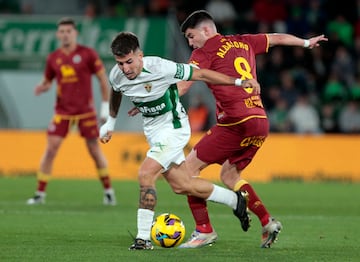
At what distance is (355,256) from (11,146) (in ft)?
41.7

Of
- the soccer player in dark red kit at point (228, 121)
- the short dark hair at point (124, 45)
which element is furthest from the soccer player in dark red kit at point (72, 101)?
the short dark hair at point (124, 45)

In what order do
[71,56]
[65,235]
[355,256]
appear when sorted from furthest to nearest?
1. [71,56]
2. [65,235]
3. [355,256]

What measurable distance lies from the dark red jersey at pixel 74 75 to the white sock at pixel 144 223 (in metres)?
5.74

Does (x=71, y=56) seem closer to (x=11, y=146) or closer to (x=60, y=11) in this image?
(x=11, y=146)

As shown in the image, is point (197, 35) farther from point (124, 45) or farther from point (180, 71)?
point (124, 45)

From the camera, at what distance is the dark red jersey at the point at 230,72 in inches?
395

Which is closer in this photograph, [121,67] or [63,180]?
[121,67]

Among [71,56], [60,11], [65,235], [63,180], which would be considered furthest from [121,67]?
[60,11]

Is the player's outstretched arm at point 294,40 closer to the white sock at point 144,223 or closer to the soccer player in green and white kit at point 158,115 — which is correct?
the soccer player in green and white kit at point 158,115

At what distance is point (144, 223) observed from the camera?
9.22 m

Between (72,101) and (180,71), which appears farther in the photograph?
(72,101)

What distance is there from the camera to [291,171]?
20.4 meters

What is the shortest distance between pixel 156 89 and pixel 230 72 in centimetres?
97

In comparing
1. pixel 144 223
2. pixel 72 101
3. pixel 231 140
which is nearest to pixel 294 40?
pixel 231 140
